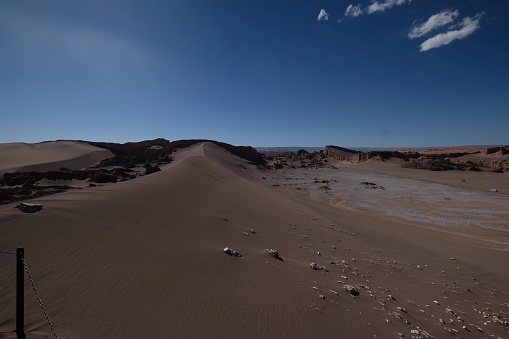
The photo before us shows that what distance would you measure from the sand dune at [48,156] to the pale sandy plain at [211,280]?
67.5ft

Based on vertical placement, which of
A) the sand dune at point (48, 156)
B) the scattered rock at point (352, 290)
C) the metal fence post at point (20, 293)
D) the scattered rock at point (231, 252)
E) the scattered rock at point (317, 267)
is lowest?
the scattered rock at point (352, 290)

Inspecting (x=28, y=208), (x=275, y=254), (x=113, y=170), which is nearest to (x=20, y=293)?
(x=28, y=208)

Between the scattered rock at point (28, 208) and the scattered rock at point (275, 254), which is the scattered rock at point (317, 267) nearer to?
the scattered rock at point (275, 254)

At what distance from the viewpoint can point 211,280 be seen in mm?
3508

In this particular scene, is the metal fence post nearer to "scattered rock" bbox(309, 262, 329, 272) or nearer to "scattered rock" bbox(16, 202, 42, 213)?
"scattered rock" bbox(16, 202, 42, 213)

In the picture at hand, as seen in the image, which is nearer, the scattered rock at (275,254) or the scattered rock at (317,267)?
the scattered rock at (317,267)

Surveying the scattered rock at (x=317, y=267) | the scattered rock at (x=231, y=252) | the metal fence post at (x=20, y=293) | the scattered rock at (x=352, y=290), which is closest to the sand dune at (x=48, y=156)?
the scattered rock at (x=231, y=252)

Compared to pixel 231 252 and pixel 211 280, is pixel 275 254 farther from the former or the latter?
pixel 211 280

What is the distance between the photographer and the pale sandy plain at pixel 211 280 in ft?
8.55

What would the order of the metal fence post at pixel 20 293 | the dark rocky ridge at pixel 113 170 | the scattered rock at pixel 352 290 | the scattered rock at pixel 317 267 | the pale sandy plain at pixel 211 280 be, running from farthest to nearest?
the dark rocky ridge at pixel 113 170, the scattered rock at pixel 317 267, the scattered rock at pixel 352 290, the pale sandy plain at pixel 211 280, the metal fence post at pixel 20 293

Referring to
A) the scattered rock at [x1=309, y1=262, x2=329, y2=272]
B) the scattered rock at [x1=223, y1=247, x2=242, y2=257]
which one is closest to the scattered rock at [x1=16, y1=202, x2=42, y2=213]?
the scattered rock at [x1=223, y1=247, x2=242, y2=257]

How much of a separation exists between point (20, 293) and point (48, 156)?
1240 inches

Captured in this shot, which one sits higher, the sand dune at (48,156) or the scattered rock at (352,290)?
the sand dune at (48,156)

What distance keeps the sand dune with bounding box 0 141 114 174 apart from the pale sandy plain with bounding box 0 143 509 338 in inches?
811
